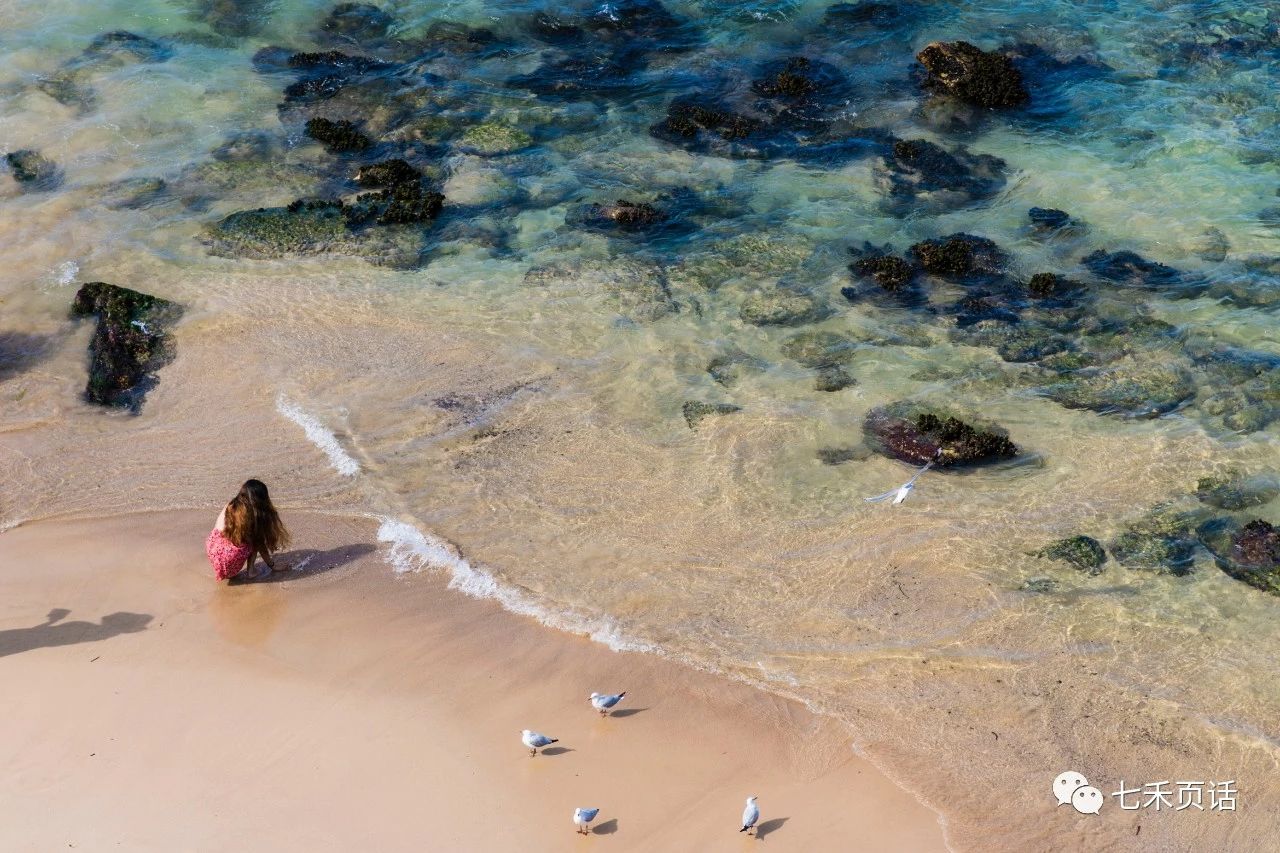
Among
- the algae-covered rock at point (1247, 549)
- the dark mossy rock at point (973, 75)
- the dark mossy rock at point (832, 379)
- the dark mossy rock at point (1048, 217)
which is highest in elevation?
the dark mossy rock at point (973, 75)

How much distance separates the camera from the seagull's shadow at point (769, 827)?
7.48m

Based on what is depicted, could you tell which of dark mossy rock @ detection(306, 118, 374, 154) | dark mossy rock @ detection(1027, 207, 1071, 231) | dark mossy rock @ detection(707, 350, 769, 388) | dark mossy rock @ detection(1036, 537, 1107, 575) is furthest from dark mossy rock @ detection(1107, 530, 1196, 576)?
dark mossy rock @ detection(306, 118, 374, 154)

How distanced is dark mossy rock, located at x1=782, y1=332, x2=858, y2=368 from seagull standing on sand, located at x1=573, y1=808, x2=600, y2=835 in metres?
6.84

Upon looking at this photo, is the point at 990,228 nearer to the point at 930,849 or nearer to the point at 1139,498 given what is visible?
the point at 1139,498

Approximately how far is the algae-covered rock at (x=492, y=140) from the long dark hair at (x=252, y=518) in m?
9.11

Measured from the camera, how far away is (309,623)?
920 centimetres

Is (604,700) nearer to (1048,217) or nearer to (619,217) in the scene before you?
(619,217)

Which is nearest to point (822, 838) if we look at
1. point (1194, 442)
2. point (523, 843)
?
point (523, 843)

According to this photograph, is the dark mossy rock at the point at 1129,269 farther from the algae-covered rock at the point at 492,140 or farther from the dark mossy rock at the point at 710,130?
the algae-covered rock at the point at 492,140

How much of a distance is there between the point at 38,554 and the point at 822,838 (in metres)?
7.35

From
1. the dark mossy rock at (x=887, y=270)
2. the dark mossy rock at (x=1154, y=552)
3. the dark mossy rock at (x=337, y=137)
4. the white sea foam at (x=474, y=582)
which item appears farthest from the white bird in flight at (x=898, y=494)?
the dark mossy rock at (x=337, y=137)

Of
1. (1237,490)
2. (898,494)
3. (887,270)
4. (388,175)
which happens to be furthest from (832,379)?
(388,175)

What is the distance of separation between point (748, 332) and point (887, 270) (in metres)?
2.39

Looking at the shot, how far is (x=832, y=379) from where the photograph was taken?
12.5 meters
